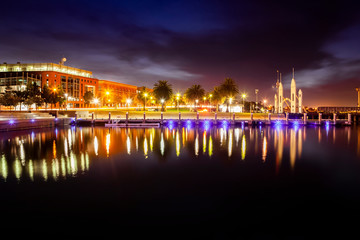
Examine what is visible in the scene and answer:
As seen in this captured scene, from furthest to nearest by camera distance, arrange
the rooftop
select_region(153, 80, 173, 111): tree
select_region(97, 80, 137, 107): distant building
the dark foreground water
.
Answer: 1. select_region(97, 80, 137, 107): distant building
2. the rooftop
3. select_region(153, 80, 173, 111): tree
4. the dark foreground water

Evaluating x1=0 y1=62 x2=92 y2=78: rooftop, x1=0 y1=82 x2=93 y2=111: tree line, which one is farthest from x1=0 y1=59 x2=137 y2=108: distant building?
x1=0 y1=82 x2=93 y2=111: tree line

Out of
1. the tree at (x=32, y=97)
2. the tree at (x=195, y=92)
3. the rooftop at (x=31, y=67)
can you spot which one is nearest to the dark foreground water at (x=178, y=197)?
the tree at (x=32, y=97)

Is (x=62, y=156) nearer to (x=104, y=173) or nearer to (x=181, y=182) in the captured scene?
(x=104, y=173)

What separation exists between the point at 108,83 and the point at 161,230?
15765 centimetres

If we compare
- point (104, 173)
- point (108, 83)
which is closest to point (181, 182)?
point (104, 173)

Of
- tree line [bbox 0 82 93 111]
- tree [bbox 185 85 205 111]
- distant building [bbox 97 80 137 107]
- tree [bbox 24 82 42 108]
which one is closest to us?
tree line [bbox 0 82 93 111]

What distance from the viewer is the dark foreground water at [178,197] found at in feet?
21.5

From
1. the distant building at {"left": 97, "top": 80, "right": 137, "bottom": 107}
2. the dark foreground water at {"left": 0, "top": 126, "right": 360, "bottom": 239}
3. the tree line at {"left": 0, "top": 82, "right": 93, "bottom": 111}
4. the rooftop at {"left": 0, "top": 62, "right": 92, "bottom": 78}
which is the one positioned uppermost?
the rooftop at {"left": 0, "top": 62, "right": 92, "bottom": 78}

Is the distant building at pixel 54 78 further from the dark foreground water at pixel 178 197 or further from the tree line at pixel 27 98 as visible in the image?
the dark foreground water at pixel 178 197

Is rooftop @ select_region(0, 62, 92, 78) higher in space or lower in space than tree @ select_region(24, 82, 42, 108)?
higher

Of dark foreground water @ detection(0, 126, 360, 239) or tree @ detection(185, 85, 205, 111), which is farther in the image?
tree @ detection(185, 85, 205, 111)

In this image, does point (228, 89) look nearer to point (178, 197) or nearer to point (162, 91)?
point (162, 91)

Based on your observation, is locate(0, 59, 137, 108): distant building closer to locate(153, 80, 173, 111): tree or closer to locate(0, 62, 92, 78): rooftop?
locate(0, 62, 92, 78): rooftop

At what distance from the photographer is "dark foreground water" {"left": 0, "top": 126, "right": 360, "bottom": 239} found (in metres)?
6.56
